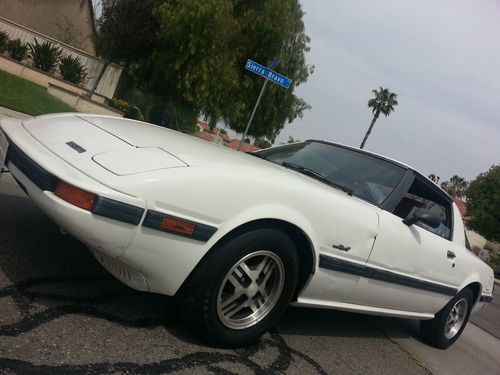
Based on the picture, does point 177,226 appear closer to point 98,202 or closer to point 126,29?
point 98,202

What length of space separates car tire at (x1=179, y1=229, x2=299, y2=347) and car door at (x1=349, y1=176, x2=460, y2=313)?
0.69 metres

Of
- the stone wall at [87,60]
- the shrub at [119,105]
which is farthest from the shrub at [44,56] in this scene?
the shrub at [119,105]

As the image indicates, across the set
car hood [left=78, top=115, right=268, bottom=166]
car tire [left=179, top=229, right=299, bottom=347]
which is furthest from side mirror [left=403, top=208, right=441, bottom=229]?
car hood [left=78, top=115, right=268, bottom=166]

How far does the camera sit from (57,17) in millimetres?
22938

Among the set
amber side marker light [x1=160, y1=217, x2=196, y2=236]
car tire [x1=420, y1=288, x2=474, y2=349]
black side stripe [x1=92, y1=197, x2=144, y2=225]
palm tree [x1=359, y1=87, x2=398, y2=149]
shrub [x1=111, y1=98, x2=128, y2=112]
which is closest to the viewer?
black side stripe [x1=92, y1=197, x2=144, y2=225]

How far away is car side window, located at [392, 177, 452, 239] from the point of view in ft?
12.0

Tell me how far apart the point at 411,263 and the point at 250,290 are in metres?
1.41

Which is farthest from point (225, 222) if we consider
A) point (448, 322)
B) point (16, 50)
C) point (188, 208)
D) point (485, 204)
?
point (485, 204)

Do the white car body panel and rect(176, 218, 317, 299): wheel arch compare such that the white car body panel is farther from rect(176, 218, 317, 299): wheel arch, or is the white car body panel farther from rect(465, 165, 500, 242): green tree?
rect(465, 165, 500, 242): green tree

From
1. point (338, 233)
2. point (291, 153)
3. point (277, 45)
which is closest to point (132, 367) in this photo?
point (338, 233)

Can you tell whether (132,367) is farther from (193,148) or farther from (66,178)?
(193,148)

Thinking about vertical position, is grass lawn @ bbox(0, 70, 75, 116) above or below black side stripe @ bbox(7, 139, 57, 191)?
below

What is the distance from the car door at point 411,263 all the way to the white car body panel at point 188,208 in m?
0.01

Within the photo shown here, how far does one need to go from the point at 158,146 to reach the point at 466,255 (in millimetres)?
3120
